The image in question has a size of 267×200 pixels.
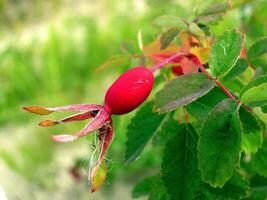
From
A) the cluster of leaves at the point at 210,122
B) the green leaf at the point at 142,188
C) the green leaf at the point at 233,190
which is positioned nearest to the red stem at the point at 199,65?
the cluster of leaves at the point at 210,122

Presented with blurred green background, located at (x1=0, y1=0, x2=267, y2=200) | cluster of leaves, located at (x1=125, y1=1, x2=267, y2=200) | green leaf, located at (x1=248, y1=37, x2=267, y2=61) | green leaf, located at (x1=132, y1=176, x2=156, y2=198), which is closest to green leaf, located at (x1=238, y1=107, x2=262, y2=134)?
cluster of leaves, located at (x1=125, y1=1, x2=267, y2=200)

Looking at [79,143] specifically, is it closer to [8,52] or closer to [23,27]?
[8,52]

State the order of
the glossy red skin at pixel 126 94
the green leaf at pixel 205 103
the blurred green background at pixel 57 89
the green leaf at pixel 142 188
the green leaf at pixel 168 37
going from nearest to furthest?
the glossy red skin at pixel 126 94 < the green leaf at pixel 205 103 < the green leaf at pixel 168 37 < the green leaf at pixel 142 188 < the blurred green background at pixel 57 89

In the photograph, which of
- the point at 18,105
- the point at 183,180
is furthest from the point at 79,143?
the point at 183,180

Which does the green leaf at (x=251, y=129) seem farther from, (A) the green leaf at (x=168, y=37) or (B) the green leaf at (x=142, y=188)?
(B) the green leaf at (x=142, y=188)

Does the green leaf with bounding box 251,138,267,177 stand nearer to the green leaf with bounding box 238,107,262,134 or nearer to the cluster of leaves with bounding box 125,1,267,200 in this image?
the cluster of leaves with bounding box 125,1,267,200

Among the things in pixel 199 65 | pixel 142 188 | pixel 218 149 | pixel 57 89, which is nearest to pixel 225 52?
pixel 199 65
